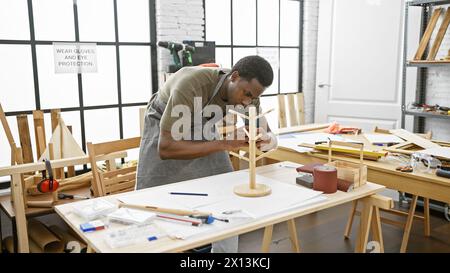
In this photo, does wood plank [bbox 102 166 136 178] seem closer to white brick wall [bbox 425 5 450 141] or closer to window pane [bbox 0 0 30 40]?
window pane [bbox 0 0 30 40]

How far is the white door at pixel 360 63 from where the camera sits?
163 inches

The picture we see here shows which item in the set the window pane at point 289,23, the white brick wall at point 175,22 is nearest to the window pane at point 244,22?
the window pane at point 289,23

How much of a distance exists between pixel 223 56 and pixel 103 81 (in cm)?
132

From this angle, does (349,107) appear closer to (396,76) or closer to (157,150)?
(396,76)

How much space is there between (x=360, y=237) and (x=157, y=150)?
101cm

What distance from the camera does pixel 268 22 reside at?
4.68m

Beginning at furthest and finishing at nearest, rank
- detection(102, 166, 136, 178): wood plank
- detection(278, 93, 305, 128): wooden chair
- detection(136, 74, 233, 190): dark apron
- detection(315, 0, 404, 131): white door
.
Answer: detection(278, 93, 305, 128): wooden chair < detection(315, 0, 404, 131): white door < detection(102, 166, 136, 178): wood plank < detection(136, 74, 233, 190): dark apron

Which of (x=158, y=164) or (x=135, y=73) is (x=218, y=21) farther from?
(x=158, y=164)

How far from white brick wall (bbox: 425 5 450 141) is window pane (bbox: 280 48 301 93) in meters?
1.55

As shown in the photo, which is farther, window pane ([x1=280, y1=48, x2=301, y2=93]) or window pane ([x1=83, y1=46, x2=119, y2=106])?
window pane ([x1=280, y1=48, x2=301, y2=93])

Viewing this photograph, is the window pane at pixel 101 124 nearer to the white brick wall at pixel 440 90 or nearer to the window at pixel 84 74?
the window at pixel 84 74

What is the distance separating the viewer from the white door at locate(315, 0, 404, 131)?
4152 millimetres

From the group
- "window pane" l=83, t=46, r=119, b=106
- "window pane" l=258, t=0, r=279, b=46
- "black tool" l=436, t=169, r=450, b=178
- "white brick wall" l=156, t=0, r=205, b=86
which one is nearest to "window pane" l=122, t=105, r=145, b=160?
"window pane" l=83, t=46, r=119, b=106

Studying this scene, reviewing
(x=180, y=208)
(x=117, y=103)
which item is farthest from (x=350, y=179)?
(x=117, y=103)
